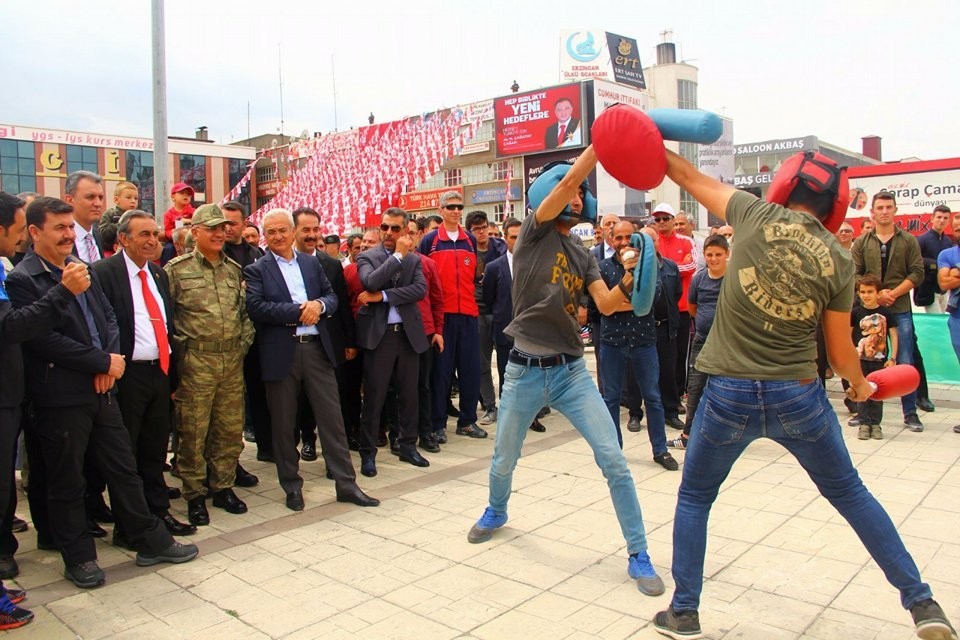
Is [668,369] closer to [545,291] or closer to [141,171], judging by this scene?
[545,291]

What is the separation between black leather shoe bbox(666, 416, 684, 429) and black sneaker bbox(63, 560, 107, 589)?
5392 mm

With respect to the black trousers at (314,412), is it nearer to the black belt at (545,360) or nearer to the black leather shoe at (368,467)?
the black leather shoe at (368,467)

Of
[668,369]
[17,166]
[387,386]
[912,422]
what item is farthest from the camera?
[17,166]

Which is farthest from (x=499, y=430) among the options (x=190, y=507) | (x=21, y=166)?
(x=21, y=166)

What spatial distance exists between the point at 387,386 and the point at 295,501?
1.39m

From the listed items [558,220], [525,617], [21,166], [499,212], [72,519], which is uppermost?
[21,166]

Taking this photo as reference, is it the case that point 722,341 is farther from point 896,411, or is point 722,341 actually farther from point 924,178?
point 924,178

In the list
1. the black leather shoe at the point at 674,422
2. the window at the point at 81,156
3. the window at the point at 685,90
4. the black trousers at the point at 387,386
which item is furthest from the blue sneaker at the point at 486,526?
the window at the point at 81,156

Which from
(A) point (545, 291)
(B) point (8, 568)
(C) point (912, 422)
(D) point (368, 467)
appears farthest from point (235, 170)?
(A) point (545, 291)

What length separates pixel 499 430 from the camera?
424 centimetres

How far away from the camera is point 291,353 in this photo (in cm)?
507

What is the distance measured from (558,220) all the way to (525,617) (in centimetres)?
207

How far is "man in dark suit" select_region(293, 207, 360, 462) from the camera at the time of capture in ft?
18.5

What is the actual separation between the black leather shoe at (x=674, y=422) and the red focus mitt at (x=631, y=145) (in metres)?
4.73
